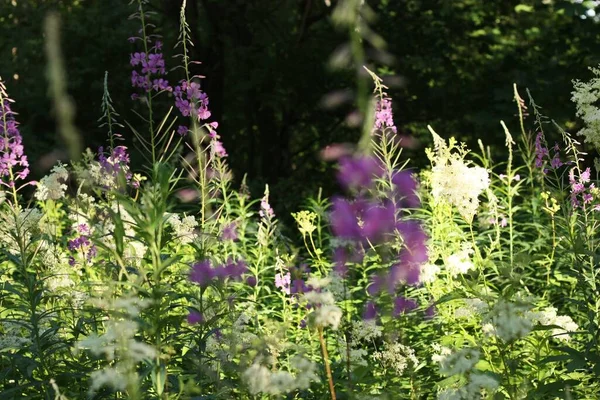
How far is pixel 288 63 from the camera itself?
11930mm

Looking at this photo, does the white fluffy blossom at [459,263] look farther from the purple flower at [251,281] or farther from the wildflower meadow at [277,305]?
the purple flower at [251,281]

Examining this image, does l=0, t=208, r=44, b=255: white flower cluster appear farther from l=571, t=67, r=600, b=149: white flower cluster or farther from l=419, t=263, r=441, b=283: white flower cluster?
l=571, t=67, r=600, b=149: white flower cluster

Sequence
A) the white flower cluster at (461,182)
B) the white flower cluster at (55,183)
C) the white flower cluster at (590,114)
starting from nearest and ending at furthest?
the white flower cluster at (590,114) → the white flower cluster at (461,182) → the white flower cluster at (55,183)

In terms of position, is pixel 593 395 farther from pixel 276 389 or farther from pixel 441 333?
pixel 276 389

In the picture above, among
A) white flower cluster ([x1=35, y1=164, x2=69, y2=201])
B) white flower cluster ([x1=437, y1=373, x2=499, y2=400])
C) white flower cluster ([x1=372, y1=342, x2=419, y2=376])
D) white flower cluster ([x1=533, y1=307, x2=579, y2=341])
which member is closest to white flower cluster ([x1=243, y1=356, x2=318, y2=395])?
white flower cluster ([x1=437, y1=373, x2=499, y2=400])

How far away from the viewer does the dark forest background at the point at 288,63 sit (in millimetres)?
11695

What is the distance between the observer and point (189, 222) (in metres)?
4.78

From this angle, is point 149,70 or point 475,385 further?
point 149,70

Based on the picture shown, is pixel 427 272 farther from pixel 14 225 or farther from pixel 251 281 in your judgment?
pixel 14 225

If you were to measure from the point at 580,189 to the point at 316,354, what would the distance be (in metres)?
1.91

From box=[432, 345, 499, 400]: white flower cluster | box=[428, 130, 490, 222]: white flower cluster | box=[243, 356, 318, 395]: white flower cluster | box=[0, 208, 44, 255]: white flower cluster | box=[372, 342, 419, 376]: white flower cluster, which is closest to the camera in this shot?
box=[243, 356, 318, 395]: white flower cluster

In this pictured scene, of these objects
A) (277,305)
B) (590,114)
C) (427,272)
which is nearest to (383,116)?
(427,272)

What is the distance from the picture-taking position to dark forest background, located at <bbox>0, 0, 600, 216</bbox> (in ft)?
38.4

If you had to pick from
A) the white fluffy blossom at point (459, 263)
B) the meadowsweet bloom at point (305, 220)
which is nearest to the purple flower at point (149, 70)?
the meadowsweet bloom at point (305, 220)
